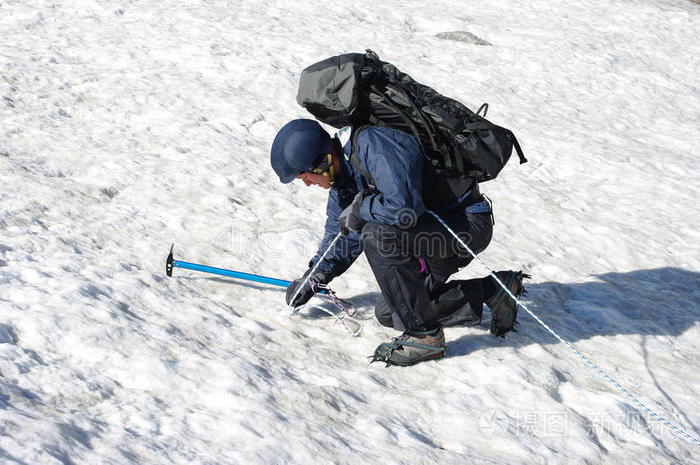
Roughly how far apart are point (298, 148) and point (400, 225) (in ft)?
2.48

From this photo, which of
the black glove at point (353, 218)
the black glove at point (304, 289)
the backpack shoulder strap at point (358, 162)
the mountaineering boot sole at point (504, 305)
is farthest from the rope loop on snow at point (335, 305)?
the mountaineering boot sole at point (504, 305)

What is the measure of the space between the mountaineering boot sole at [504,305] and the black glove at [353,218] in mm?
1150

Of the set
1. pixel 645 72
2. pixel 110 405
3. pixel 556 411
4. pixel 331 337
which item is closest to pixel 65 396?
pixel 110 405

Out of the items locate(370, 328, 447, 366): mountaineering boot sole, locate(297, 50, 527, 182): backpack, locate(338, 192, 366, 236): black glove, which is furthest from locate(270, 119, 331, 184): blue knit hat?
locate(370, 328, 447, 366): mountaineering boot sole

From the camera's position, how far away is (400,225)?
3695 mm

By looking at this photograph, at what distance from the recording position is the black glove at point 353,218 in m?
3.84

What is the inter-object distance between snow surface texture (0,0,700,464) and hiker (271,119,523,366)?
0.73 feet

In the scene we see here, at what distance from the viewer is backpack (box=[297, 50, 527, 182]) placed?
3.71 m

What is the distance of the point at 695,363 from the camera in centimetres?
458

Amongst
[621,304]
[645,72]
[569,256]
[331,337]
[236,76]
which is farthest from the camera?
[645,72]

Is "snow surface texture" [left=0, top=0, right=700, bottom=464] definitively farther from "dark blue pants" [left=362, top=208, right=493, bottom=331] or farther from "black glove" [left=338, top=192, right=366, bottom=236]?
"black glove" [left=338, top=192, right=366, bottom=236]

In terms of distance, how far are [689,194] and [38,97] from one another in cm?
801

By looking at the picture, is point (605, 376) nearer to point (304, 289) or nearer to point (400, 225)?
point (400, 225)

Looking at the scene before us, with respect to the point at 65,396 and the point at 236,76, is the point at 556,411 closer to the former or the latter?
the point at 65,396
